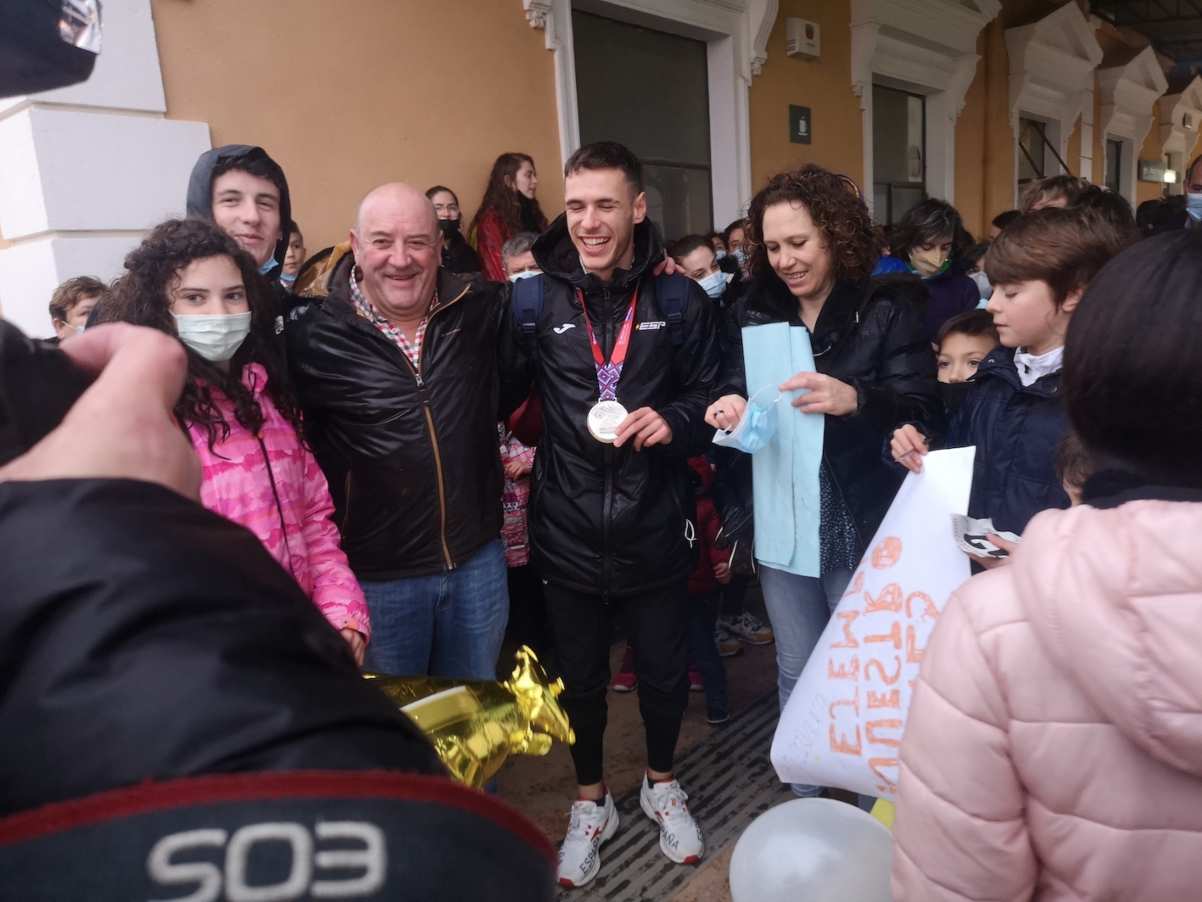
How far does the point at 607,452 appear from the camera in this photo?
7.91 ft

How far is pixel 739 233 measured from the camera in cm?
564

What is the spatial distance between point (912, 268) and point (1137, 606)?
416 centimetres

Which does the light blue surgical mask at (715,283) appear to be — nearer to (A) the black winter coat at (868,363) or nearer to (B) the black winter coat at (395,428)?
(A) the black winter coat at (868,363)

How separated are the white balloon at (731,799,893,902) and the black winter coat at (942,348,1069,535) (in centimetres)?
84

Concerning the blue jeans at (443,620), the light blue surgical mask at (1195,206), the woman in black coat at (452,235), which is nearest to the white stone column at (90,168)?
the woman in black coat at (452,235)

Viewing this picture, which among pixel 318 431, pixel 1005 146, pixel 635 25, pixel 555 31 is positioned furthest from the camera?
pixel 1005 146

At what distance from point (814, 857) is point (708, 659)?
1653 millimetres

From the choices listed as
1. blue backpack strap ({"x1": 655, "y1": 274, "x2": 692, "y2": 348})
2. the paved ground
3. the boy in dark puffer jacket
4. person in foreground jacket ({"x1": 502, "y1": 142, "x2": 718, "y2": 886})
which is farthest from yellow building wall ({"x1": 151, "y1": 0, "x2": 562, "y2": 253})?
the boy in dark puffer jacket

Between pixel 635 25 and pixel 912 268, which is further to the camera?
pixel 635 25

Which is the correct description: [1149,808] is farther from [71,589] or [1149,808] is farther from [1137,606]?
[71,589]

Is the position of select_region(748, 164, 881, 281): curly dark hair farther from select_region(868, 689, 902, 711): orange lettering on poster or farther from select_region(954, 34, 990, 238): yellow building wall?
select_region(954, 34, 990, 238): yellow building wall

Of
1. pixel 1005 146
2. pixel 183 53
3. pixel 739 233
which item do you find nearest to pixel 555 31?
pixel 739 233

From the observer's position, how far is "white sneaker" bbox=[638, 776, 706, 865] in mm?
2574

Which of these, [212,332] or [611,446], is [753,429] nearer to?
[611,446]
